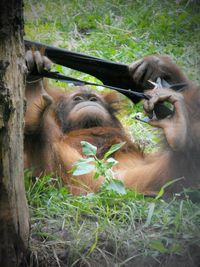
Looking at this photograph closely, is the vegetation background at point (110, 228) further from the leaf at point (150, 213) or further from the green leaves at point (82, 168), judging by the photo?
the green leaves at point (82, 168)

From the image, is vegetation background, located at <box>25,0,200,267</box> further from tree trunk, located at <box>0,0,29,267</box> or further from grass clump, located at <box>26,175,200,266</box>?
tree trunk, located at <box>0,0,29,267</box>

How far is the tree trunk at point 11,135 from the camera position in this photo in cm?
196

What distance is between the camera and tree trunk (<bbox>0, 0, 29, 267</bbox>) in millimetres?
1962

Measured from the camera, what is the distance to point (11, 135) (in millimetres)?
2021

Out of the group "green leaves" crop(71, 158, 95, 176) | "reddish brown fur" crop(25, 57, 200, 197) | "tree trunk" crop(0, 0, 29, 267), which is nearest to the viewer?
"tree trunk" crop(0, 0, 29, 267)

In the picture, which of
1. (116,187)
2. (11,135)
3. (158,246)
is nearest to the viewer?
(11,135)

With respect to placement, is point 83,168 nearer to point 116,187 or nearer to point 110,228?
point 116,187

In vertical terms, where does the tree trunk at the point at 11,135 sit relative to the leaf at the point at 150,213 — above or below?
above

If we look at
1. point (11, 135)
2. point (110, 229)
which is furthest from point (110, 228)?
point (11, 135)

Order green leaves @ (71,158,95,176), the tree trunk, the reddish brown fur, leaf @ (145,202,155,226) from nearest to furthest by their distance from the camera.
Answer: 1. the tree trunk
2. leaf @ (145,202,155,226)
3. green leaves @ (71,158,95,176)
4. the reddish brown fur

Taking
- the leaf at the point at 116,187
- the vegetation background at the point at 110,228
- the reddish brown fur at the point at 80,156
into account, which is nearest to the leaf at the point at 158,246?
the vegetation background at the point at 110,228

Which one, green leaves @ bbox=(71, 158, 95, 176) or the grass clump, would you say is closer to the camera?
the grass clump

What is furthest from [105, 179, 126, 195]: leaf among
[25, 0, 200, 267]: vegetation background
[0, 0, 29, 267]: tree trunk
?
[0, 0, 29, 267]: tree trunk

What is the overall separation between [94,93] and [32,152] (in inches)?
46.4
